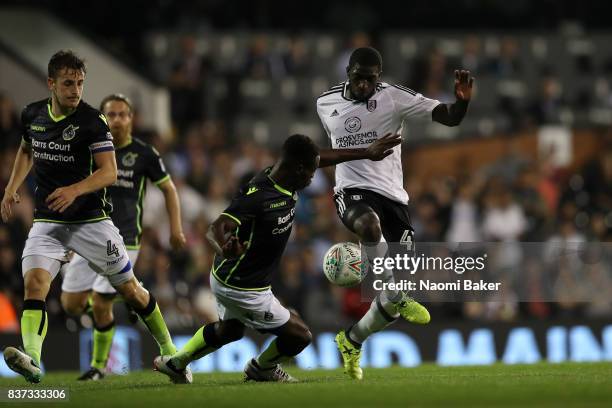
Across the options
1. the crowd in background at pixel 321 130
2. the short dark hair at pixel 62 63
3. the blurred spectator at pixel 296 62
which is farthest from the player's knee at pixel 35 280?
the blurred spectator at pixel 296 62

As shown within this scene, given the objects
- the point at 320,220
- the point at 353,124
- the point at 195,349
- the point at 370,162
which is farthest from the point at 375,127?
the point at 320,220

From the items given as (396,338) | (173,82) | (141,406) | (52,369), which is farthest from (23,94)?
(141,406)

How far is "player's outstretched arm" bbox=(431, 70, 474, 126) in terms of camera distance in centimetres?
976

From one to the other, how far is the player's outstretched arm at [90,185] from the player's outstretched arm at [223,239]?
1.06 m

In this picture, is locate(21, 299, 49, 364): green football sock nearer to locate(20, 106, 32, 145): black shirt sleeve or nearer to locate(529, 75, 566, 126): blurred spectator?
locate(20, 106, 32, 145): black shirt sleeve

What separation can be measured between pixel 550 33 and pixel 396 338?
1106 cm

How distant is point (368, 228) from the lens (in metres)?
9.72

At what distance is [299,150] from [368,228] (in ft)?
3.06

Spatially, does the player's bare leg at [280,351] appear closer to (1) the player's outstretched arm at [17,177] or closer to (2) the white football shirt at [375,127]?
(2) the white football shirt at [375,127]

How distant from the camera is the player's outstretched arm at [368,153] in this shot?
31.6ft

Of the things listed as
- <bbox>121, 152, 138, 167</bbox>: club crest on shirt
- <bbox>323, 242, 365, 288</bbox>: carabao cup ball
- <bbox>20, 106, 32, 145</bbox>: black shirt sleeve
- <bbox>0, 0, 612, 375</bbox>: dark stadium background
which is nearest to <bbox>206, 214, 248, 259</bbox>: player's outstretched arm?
<bbox>323, 242, 365, 288</bbox>: carabao cup ball

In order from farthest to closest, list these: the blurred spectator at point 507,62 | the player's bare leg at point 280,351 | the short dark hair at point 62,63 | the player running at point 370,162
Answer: the blurred spectator at point 507,62 < the player running at point 370,162 < the player's bare leg at point 280,351 < the short dark hair at point 62,63

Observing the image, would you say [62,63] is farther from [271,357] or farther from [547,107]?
[547,107]

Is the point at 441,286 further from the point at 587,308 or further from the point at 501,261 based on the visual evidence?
the point at 587,308
